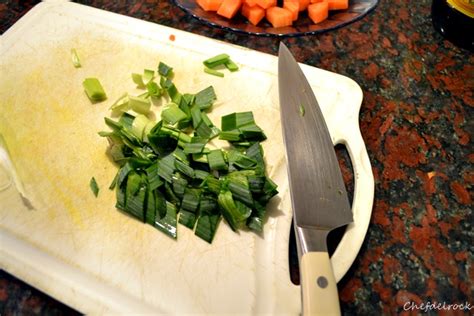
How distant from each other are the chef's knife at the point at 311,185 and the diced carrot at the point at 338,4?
23.6 inches

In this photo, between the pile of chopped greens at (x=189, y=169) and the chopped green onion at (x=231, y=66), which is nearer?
the pile of chopped greens at (x=189, y=169)

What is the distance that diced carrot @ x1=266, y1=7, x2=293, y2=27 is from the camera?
72.4 inches

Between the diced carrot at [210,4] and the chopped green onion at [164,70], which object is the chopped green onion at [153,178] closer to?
the chopped green onion at [164,70]

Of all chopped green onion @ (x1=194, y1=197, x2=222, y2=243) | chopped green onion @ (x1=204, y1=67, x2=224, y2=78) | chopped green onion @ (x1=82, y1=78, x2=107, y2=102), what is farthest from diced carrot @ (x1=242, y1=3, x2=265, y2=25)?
chopped green onion @ (x1=194, y1=197, x2=222, y2=243)

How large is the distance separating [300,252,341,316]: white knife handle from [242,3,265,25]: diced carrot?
124cm

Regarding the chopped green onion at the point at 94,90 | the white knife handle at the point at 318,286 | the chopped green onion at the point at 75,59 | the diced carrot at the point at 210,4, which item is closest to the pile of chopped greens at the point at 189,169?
the chopped green onion at the point at 94,90

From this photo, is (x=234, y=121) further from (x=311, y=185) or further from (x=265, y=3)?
(x=265, y=3)

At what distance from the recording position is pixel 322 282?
979 mm

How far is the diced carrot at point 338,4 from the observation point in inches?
74.5

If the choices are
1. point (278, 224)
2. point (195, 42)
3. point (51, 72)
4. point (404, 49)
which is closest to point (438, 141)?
point (404, 49)

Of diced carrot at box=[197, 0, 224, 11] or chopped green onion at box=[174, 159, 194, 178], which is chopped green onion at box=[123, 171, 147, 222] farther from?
diced carrot at box=[197, 0, 224, 11]

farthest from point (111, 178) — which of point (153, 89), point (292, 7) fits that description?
point (292, 7)

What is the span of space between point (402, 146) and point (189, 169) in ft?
2.58

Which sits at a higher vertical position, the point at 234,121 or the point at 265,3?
the point at 265,3
